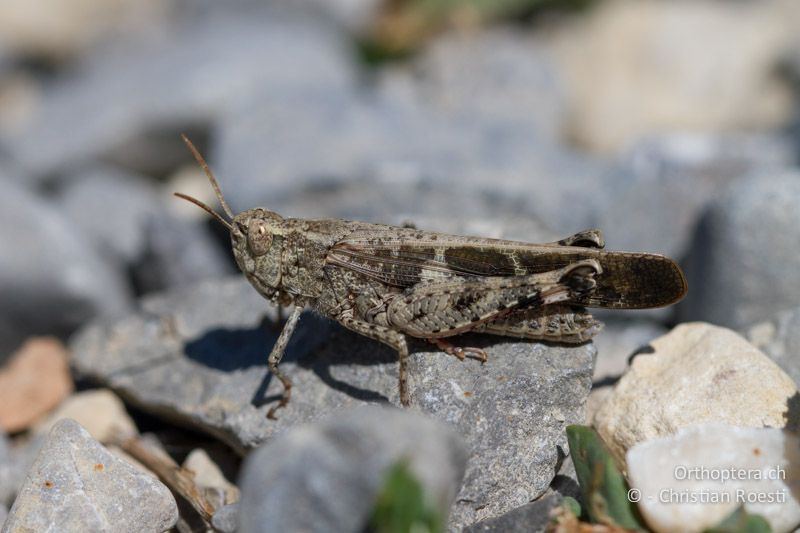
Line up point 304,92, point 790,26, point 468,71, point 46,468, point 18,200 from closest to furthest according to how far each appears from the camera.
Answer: point 46,468 → point 18,200 → point 304,92 → point 468,71 → point 790,26

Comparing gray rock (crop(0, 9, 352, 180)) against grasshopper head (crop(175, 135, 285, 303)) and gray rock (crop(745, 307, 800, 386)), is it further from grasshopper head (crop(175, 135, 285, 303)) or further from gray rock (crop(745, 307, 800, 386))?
gray rock (crop(745, 307, 800, 386))

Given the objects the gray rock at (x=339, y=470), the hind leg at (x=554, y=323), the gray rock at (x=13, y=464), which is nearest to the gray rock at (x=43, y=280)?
the gray rock at (x=13, y=464)

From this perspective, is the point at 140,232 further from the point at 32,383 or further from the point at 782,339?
the point at 782,339

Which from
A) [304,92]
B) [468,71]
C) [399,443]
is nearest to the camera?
[399,443]

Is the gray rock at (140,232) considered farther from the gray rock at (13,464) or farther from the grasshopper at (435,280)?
the grasshopper at (435,280)

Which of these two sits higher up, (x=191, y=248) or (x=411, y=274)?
(x=411, y=274)

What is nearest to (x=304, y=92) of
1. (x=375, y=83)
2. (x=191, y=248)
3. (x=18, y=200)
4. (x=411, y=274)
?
(x=375, y=83)

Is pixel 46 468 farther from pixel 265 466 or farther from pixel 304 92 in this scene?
pixel 304 92
